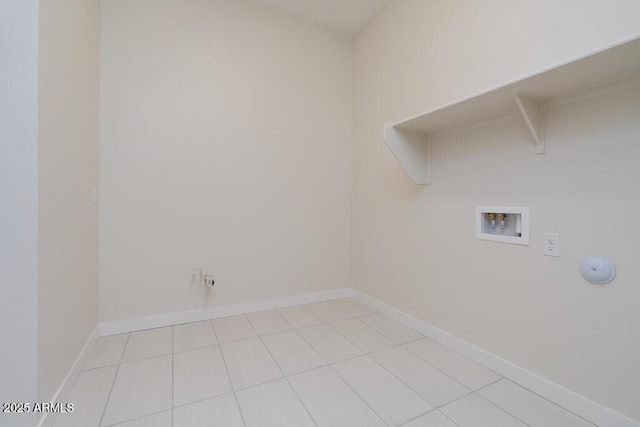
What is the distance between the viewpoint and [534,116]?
1.25 meters

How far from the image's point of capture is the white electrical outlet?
1215mm

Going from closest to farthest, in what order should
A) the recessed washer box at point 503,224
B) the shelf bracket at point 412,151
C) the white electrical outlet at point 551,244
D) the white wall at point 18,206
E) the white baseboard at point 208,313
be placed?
the white wall at point 18,206
the white electrical outlet at point 551,244
the recessed washer box at point 503,224
the shelf bracket at point 412,151
the white baseboard at point 208,313

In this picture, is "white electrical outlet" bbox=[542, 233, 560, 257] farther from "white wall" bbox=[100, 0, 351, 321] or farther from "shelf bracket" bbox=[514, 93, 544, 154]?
"white wall" bbox=[100, 0, 351, 321]

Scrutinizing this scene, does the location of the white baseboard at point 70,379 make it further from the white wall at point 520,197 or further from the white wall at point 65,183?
the white wall at point 520,197

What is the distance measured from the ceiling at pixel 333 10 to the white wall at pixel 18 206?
6.13 feet

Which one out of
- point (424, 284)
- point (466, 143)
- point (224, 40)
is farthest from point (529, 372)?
point (224, 40)

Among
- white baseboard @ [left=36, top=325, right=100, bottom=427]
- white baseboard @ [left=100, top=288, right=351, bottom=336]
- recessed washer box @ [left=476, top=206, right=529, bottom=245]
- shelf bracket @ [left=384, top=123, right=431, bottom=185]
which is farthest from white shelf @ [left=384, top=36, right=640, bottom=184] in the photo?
white baseboard @ [left=36, top=325, right=100, bottom=427]

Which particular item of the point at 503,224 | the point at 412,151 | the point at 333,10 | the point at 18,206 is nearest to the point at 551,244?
the point at 503,224

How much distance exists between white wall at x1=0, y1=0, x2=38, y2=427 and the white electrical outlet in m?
2.13

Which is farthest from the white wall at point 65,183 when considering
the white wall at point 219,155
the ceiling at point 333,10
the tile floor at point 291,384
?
the ceiling at point 333,10

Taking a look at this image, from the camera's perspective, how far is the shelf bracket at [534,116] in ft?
3.99

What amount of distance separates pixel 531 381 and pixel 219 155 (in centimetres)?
243

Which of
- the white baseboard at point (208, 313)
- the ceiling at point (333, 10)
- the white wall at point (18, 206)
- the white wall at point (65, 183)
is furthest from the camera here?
the ceiling at point (333, 10)

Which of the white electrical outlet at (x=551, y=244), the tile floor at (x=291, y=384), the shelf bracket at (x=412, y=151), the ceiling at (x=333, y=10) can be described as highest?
the ceiling at (x=333, y=10)
